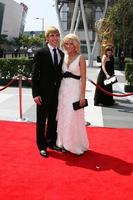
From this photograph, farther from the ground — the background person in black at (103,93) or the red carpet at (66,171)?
the background person in black at (103,93)

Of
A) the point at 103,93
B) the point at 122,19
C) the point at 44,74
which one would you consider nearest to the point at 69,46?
the point at 44,74

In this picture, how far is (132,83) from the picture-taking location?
16.4 metres

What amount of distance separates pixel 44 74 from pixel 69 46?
0.57 m

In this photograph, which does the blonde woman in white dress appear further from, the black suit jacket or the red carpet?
the red carpet

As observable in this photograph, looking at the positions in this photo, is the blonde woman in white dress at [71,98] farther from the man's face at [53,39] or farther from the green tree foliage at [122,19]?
the green tree foliage at [122,19]

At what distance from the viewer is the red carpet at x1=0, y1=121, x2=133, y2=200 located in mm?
5410

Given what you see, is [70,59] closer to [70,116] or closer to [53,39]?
[53,39]

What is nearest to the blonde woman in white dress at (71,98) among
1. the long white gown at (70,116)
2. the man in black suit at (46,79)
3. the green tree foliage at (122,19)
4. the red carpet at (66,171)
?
the long white gown at (70,116)

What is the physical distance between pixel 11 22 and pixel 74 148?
105 metres

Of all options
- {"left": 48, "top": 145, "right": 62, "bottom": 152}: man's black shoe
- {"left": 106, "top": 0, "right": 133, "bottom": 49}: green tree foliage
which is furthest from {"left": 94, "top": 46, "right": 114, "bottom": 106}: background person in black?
{"left": 106, "top": 0, "right": 133, "bottom": 49}: green tree foliage

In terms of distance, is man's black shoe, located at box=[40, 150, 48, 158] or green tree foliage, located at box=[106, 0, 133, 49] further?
green tree foliage, located at box=[106, 0, 133, 49]

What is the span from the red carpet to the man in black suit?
0.44 m

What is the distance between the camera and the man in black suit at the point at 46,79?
6980mm

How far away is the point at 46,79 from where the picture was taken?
7020 millimetres
